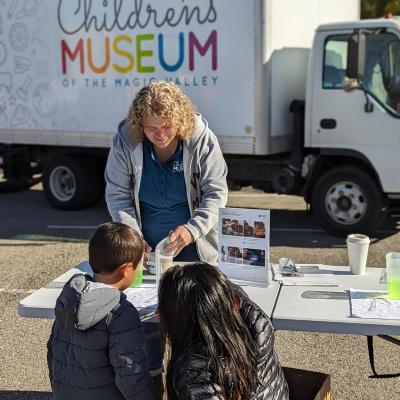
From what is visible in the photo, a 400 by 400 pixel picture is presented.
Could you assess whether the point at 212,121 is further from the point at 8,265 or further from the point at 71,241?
the point at 8,265

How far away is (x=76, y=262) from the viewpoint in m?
7.01

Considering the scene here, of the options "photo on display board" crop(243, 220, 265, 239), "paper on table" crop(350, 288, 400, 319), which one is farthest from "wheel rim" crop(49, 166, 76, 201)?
"paper on table" crop(350, 288, 400, 319)

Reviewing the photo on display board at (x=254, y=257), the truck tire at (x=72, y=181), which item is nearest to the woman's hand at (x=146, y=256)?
the photo on display board at (x=254, y=257)

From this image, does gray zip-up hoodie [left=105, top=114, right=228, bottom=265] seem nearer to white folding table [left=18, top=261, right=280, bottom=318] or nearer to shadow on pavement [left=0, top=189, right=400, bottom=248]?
white folding table [left=18, top=261, right=280, bottom=318]

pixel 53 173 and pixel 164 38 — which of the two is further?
pixel 53 173

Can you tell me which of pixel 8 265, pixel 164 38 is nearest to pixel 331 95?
pixel 164 38

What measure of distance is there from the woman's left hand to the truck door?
4.61 metres

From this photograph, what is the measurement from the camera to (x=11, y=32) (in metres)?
9.29

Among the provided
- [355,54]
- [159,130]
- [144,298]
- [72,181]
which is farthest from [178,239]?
[72,181]

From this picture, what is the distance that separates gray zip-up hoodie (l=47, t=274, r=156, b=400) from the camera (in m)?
2.55

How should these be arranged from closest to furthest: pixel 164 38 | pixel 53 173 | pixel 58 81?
pixel 164 38 → pixel 58 81 → pixel 53 173

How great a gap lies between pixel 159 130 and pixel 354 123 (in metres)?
4.62

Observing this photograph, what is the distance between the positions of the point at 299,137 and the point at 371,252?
5.17ft

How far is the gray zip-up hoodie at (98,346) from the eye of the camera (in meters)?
2.55
